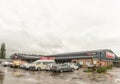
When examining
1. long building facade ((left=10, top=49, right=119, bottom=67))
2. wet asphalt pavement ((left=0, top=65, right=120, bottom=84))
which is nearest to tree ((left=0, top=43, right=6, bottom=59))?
long building facade ((left=10, top=49, right=119, bottom=67))

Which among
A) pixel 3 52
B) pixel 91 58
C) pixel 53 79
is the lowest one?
pixel 53 79

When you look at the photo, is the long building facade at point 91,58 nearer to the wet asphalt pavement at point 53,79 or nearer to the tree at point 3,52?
the wet asphalt pavement at point 53,79

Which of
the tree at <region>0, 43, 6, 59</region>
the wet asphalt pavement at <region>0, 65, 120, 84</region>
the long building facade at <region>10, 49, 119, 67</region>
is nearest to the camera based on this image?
the wet asphalt pavement at <region>0, 65, 120, 84</region>

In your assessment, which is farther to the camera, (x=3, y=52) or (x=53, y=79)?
(x=3, y=52)

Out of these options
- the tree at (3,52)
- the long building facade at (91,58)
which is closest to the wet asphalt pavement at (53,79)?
the long building facade at (91,58)

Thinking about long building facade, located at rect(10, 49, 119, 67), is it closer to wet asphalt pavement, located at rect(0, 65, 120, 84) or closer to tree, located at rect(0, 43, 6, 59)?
wet asphalt pavement, located at rect(0, 65, 120, 84)

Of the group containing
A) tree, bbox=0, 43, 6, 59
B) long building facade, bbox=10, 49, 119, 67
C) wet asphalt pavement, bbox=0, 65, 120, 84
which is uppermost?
tree, bbox=0, 43, 6, 59

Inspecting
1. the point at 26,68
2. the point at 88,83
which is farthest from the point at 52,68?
the point at 88,83

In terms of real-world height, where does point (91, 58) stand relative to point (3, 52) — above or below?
below

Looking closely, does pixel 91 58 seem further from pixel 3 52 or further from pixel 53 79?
pixel 3 52

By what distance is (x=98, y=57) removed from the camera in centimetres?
5625

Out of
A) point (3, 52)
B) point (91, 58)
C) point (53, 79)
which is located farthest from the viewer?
point (3, 52)

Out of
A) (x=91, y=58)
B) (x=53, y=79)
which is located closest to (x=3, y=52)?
(x=91, y=58)

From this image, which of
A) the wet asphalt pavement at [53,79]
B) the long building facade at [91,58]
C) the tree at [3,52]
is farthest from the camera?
the tree at [3,52]
